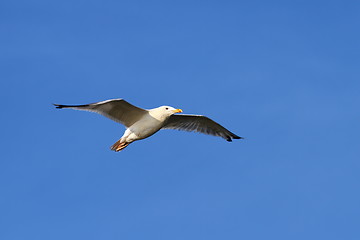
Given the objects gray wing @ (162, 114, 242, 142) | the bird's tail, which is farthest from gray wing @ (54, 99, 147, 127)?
gray wing @ (162, 114, 242, 142)

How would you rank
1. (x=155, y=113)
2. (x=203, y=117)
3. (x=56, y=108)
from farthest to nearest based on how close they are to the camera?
(x=203, y=117) < (x=155, y=113) < (x=56, y=108)

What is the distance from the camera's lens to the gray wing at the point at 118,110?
67.4ft

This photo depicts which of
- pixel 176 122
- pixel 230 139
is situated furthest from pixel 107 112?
pixel 230 139

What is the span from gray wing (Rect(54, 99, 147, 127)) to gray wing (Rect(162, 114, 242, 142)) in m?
2.29

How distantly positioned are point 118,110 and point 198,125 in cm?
421

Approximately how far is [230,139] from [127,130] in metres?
5.18

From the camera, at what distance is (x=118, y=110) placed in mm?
21328

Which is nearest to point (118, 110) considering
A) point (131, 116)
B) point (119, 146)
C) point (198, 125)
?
point (131, 116)

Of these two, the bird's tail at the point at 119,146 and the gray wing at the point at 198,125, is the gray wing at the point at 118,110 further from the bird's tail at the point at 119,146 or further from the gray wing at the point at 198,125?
the gray wing at the point at 198,125

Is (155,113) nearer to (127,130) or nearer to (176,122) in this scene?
(127,130)

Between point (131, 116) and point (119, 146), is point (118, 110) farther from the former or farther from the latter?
point (119, 146)

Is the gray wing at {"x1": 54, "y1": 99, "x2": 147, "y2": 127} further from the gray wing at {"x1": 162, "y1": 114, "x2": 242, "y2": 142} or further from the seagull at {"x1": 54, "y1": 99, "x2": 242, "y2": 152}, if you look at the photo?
the gray wing at {"x1": 162, "y1": 114, "x2": 242, "y2": 142}

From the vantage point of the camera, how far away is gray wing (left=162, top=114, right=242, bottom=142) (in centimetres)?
2365

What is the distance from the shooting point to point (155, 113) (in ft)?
69.9
